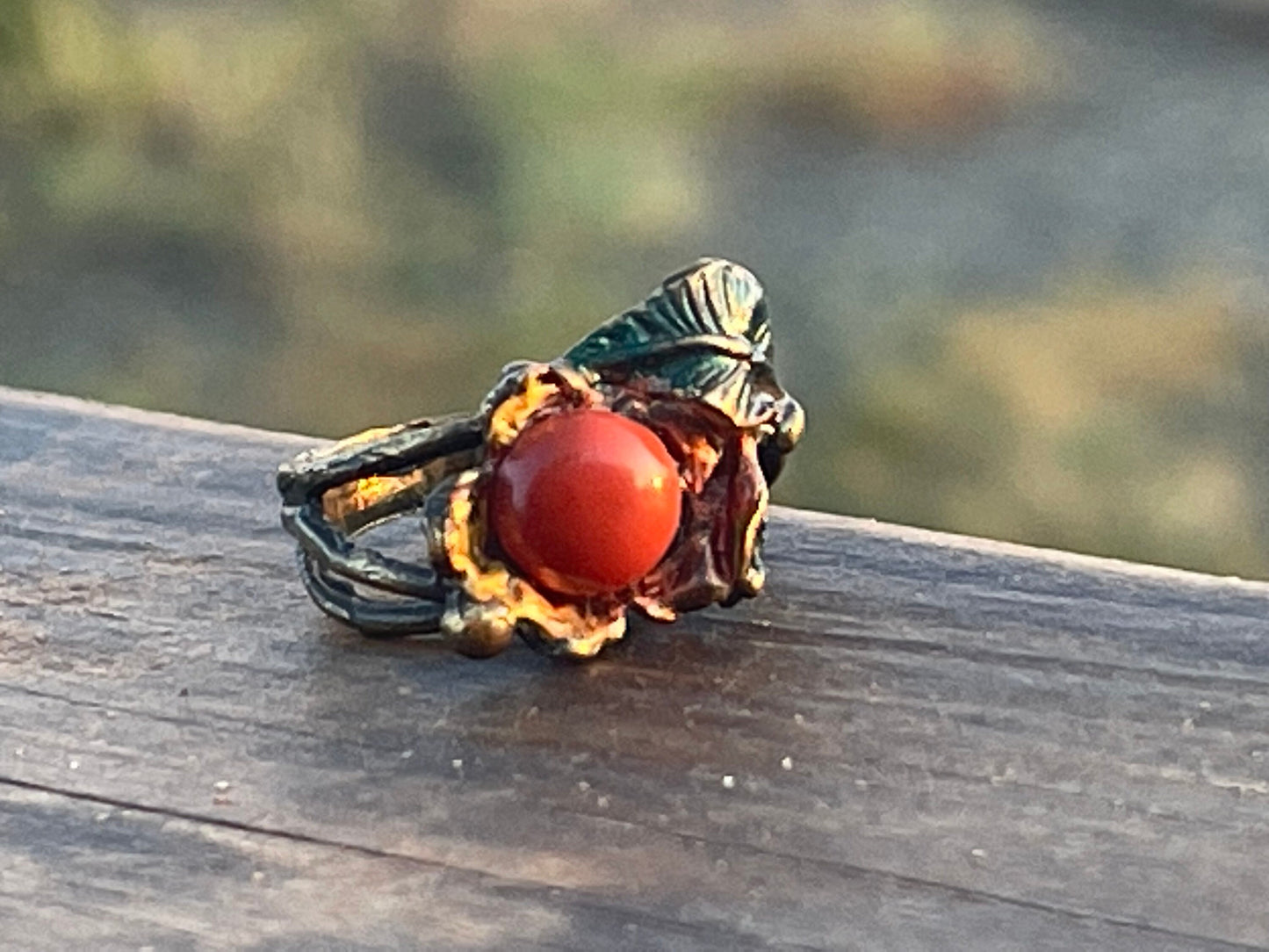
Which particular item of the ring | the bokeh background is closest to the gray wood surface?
the ring

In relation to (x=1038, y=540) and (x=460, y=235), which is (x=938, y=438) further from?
(x=460, y=235)

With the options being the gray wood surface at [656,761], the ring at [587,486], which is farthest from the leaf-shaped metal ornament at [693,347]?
the gray wood surface at [656,761]

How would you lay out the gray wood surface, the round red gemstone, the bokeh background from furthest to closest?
the bokeh background → the round red gemstone → the gray wood surface

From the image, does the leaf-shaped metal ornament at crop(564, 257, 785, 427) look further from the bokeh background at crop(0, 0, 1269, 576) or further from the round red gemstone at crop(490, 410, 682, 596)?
the bokeh background at crop(0, 0, 1269, 576)

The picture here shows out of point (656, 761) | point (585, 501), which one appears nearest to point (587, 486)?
point (585, 501)

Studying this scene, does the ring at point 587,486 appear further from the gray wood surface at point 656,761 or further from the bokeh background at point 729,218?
the bokeh background at point 729,218

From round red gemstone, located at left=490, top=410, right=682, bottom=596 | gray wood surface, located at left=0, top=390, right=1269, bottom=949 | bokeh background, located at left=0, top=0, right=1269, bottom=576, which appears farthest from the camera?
bokeh background, located at left=0, top=0, right=1269, bottom=576

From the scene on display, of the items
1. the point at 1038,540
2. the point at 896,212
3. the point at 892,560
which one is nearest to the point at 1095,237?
the point at 896,212

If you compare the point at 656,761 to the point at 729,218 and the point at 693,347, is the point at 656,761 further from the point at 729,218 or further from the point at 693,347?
the point at 729,218
